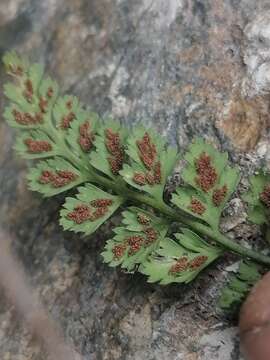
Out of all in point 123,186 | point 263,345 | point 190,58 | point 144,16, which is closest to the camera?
point 263,345

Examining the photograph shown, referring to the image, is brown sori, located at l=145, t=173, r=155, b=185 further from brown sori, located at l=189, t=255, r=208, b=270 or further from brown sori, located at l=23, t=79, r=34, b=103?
brown sori, located at l=23, t=79, r=34, b=103

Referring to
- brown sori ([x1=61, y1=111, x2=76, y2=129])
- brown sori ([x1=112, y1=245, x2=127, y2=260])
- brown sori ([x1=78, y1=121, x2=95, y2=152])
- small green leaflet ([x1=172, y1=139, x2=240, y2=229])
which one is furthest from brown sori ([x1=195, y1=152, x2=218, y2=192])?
brown sori ([x1=61, y1=111, x2=76, y2=129])

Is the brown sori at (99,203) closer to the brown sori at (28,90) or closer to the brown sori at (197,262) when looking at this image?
the brown sori at (197,262)

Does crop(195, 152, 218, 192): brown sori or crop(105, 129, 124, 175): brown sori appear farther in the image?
crop(105, 129, 124, 175): brown sori

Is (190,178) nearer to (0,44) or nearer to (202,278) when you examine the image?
(202,278)

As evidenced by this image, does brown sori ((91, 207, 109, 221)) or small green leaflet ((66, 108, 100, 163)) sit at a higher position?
small green leaflet ((66, 108, 100, 163))

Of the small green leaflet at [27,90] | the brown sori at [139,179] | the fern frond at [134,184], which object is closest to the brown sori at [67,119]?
the fern frond at [134,184]

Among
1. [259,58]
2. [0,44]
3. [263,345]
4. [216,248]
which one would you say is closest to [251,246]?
[216,248]

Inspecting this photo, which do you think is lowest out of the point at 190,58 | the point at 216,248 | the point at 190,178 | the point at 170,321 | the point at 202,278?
the point at 170,321
